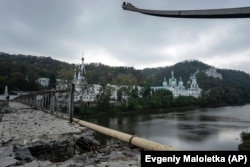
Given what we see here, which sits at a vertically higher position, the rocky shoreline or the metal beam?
the metal beam

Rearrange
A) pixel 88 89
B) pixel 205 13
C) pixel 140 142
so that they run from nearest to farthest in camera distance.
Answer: pixel 205 13 < pixel 140 142 < pixel 88 89

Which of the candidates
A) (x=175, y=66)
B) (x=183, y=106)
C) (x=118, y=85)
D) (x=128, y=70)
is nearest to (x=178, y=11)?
(x=118, y=85)

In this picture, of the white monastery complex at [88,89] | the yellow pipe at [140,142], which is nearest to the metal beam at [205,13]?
the yellow pipe at [140,142]

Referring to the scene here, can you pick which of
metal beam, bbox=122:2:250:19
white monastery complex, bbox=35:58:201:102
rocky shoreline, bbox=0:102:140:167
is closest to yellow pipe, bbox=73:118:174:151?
rocky shoreline, bbox=0:102:140:167

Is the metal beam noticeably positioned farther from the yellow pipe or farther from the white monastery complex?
the white monastery complex

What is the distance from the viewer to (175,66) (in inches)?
4951

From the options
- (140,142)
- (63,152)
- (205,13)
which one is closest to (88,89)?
(63,152)

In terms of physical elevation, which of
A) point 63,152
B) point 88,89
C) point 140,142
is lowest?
point 63,152

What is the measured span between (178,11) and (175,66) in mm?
126698

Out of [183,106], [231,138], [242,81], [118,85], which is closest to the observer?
[231,138]

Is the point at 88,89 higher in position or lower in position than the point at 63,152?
higher

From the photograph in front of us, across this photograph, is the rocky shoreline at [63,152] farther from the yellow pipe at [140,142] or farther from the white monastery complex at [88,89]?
the white monastery complex at [88,89]

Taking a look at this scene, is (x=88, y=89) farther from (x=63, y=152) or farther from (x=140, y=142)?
(x=140, y=142)

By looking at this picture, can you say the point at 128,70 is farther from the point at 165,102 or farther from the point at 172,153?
the point at 172,153
